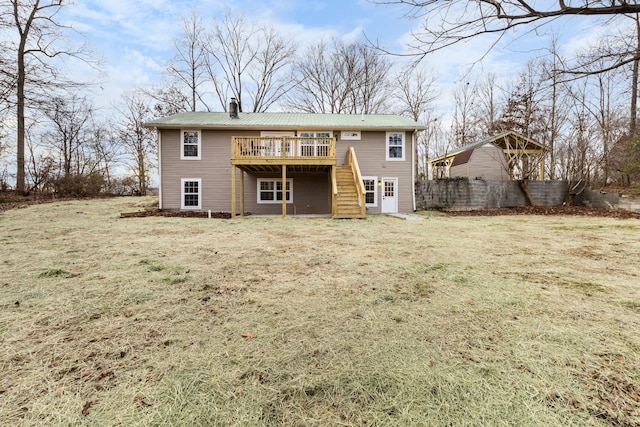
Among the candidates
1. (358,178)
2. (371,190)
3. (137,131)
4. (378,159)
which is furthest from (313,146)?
(137,131)

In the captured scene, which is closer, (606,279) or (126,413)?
(126,413)

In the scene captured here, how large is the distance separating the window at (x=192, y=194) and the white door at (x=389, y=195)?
8744mm

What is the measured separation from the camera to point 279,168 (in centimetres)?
1225

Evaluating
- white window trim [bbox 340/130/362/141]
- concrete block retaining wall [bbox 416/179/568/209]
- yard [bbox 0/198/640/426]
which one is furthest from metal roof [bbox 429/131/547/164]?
yard [bbox 0/198/640/426]

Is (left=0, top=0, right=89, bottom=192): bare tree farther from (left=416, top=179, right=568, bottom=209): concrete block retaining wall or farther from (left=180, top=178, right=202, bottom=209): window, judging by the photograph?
(left=416, top=179, right=568, bottom=209): concrete block retaining wall

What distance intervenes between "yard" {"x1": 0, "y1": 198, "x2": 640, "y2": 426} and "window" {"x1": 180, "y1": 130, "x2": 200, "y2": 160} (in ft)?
30.0

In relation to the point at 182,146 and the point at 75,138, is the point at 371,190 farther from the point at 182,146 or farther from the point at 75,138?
the point at 75,138

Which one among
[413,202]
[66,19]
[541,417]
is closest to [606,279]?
[541,417]

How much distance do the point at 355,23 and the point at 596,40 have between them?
3096 mm

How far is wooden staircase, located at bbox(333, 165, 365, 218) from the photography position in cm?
1082

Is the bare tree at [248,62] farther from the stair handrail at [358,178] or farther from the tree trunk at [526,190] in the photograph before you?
the tree trunk at [526,190]

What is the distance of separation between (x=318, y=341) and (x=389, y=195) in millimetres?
12273

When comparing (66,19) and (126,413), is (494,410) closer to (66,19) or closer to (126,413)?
(126,413)

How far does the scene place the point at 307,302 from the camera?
2848 millimetres
